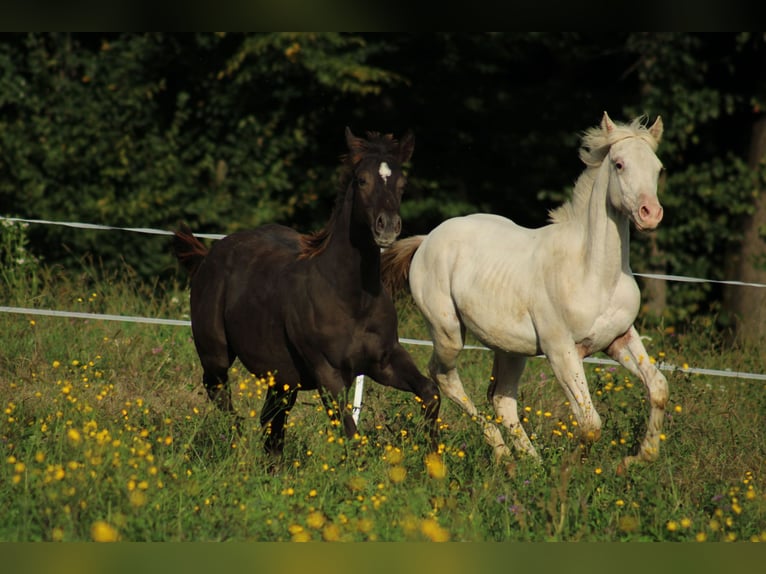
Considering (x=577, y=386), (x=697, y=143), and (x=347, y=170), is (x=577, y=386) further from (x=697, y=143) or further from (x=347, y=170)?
(x=697, y=143)

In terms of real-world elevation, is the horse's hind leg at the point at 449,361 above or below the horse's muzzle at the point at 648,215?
below

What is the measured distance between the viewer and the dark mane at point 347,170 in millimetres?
5910

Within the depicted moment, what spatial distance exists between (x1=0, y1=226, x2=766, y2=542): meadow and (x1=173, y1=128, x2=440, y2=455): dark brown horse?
0.23 metres

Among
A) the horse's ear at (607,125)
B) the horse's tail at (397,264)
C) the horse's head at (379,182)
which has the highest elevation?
the horse's ear at (607,125)

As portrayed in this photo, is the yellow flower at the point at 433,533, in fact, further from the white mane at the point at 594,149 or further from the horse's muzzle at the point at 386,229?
the white mane at the point at 594,149

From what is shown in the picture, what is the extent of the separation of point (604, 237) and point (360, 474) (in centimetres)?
185

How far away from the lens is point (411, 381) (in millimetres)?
5926

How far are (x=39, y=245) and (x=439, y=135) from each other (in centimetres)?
636

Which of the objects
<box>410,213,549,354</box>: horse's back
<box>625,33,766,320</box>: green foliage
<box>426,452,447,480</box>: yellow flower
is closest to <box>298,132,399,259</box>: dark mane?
<box>410,213,549,354</box>: horse's back

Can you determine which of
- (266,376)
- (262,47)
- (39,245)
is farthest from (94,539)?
(39,245)

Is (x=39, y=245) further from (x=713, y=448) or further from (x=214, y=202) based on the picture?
Answer: (x=713, y=448)

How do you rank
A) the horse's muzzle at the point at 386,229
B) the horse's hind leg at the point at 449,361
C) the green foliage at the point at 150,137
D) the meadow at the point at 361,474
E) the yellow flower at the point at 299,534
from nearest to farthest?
the yellow flower at the point at 299,534
the meadow at the point at 361,474
the horse's muzzle at the point at 386,229
the horse's hind leg at the point at 449,361
the green foliage at the point at 150,137

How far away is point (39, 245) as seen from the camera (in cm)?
1616

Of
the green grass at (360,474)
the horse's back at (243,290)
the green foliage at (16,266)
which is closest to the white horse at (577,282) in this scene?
the green grass at (360,474)
